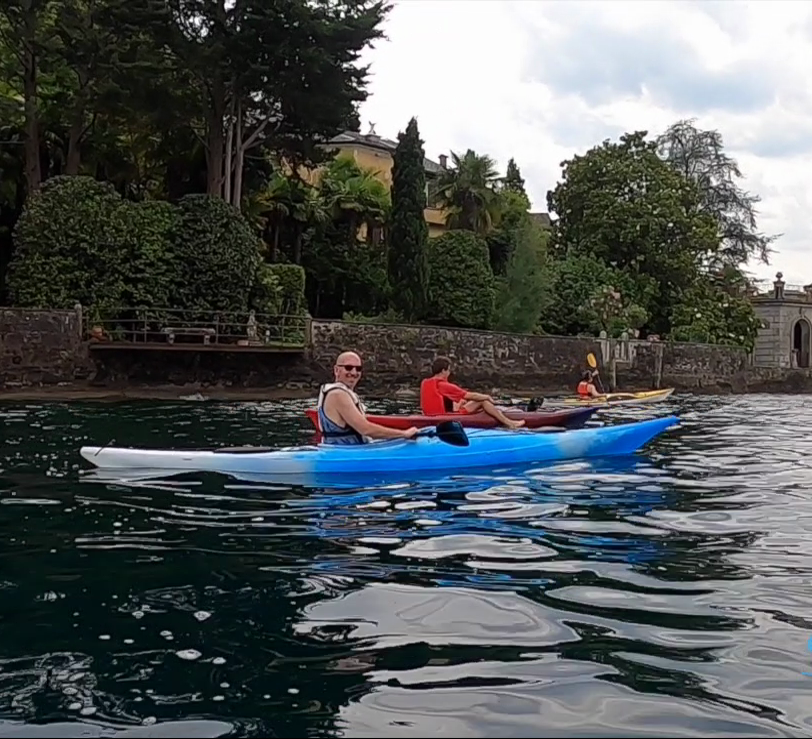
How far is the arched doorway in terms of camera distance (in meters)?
50.1

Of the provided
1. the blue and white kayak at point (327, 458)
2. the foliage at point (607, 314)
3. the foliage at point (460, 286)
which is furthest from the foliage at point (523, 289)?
the blue and white kayak at point (327, 458)

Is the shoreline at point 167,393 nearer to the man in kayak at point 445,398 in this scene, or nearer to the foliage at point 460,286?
the foliage at point 460,286

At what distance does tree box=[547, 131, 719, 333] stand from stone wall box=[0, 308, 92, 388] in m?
22.5

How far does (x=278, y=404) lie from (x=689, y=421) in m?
9.27

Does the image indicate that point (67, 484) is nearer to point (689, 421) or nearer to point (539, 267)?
point (689, 421)

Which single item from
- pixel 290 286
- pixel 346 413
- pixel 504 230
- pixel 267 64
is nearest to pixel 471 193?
pixel 504 230

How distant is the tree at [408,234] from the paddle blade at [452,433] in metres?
22.3

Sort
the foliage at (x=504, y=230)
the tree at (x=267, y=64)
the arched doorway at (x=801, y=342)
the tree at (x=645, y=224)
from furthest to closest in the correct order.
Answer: the arched doorway at (x=801, y=342), the tree at (x=645, y=224), the foliage at (x=504, y=230), the tree at (x=267, y=64)

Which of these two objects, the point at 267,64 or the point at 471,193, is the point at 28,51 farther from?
the point at 471,193

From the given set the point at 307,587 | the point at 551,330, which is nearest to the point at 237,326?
the point at 551,330

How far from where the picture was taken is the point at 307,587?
18.0ft

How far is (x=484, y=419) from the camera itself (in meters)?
12.7

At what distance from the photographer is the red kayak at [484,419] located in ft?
39.1

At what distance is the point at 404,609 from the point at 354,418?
15.8ft
